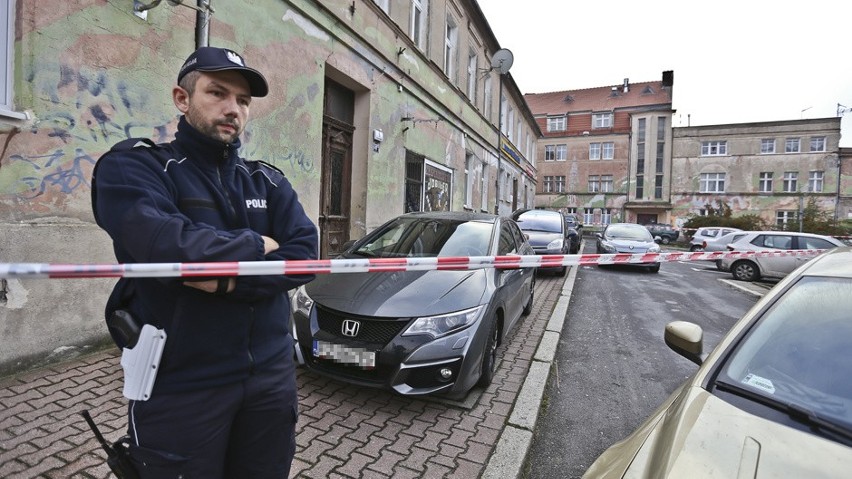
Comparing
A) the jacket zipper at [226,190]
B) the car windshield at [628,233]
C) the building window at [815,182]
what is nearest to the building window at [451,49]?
the car windshield at [628,233]

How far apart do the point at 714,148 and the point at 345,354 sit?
49.6m

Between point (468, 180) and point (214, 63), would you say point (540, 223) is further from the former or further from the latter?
point (214, 63)

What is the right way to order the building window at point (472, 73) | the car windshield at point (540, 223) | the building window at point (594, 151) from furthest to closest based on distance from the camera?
the building window at point (594, 151) < the building window at point (472, 73) < the car windshield at point (540, 223)

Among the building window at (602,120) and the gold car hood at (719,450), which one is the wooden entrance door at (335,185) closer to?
the gold car hood at (719,450)

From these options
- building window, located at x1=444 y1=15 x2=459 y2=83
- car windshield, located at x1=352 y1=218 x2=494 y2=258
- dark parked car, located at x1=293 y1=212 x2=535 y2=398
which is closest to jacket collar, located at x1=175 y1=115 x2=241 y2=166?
dark parked car, located at x1=293 y1=212 x2=535 y2=398

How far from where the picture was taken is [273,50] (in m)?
6.11

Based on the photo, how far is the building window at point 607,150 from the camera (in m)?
46.3

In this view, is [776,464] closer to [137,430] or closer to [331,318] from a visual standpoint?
[137,430]

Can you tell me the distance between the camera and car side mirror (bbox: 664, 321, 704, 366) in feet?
7.07

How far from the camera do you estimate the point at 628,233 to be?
1297cm

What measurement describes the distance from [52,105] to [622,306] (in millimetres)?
8297

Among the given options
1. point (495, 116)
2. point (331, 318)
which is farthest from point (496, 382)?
point (495, 116)

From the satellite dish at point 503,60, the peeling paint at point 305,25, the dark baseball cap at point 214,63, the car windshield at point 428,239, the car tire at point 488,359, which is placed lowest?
the car tire at point 488,359

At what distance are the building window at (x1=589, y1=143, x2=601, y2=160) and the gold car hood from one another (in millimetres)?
49745
